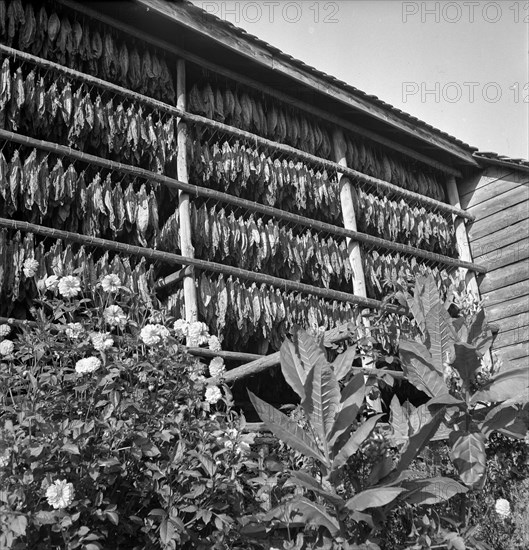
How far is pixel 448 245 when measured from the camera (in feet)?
31.0

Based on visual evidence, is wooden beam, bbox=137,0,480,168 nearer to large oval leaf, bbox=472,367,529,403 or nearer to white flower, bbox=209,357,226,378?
white flower, bbox=209,357,226,378

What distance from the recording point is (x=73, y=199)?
6.13 m

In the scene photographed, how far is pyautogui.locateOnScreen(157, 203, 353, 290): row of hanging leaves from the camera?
6.90 metres

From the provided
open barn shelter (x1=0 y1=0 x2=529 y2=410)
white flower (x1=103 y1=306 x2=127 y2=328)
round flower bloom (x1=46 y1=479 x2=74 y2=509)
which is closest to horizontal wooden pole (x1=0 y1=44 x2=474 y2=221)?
open barn shelter (x1=0 y1=0 x2=529 y2=410)

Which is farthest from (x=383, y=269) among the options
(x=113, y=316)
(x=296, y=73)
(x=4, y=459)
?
(x=4, y=459)

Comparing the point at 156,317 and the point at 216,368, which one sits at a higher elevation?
the point at 156,317

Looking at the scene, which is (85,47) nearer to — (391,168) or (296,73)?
(296,73)

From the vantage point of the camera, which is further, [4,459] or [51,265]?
[51,265]

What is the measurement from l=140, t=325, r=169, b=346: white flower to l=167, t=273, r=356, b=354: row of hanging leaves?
8.78ft

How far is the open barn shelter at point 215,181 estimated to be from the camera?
6.10 meters

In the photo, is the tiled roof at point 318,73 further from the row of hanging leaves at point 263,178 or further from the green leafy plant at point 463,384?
the green leafy plant at point 463,384

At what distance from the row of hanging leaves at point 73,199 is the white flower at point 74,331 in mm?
2503

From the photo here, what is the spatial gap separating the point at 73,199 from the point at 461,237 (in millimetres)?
5462

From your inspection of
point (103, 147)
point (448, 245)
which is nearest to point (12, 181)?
point (103, 147)
